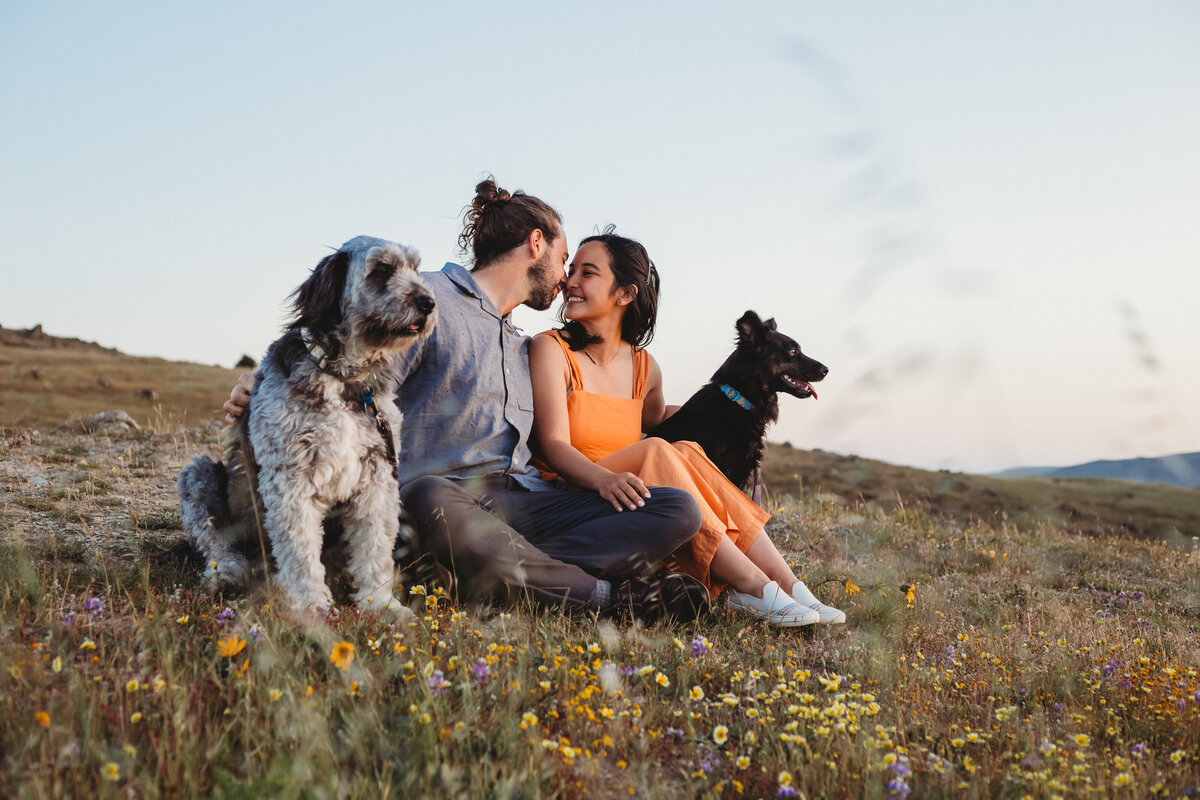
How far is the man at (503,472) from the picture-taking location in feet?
15.6

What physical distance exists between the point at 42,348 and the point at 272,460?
5996 centimetres

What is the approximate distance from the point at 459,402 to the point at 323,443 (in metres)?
1.22

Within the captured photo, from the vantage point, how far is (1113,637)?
5371mm

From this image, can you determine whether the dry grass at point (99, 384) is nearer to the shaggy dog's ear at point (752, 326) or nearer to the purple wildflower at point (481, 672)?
the shaggy dog's ear at point (752, 326)

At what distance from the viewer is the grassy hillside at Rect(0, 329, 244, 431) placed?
33.1 meters

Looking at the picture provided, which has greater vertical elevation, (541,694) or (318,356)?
(318,356)

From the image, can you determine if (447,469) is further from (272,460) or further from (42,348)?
(42,348)

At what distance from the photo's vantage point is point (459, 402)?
5.36m

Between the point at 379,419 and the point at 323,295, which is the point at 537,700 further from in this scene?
the point at 323,295

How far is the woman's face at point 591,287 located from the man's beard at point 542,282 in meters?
0.15

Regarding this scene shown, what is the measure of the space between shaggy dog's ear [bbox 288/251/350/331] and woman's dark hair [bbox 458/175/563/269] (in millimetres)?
1721

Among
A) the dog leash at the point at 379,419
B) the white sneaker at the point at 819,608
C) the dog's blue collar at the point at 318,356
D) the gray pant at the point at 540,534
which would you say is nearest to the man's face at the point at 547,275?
the gray pant at the point at 540,534

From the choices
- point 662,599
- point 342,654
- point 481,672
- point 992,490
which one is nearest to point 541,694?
point 481,672

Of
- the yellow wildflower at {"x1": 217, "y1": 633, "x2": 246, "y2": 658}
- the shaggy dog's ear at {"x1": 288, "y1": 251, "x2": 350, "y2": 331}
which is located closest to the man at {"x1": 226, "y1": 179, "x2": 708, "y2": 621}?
the shaggy dog's ear at {"x1": 288, "y1": 251, "x2": 350, "y2": 331}
